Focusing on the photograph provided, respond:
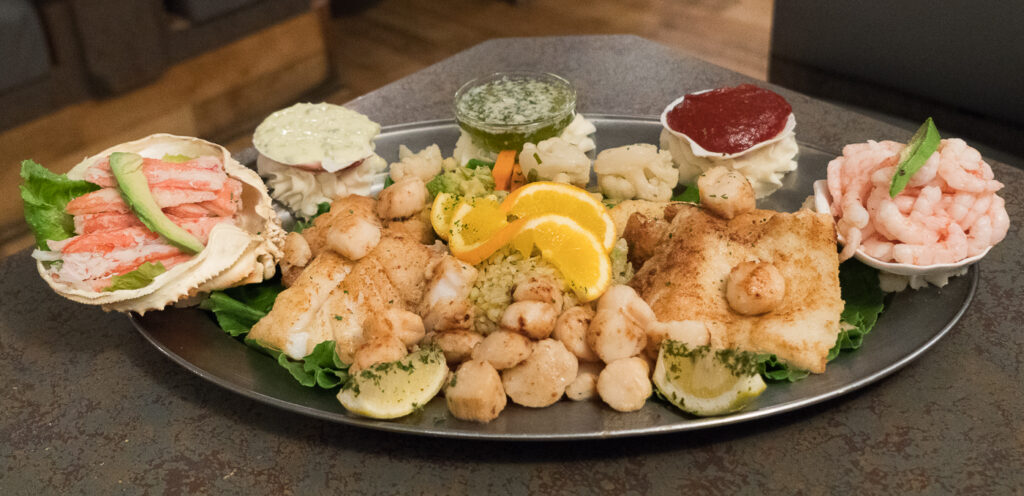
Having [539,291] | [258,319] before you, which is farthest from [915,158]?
[258,319]

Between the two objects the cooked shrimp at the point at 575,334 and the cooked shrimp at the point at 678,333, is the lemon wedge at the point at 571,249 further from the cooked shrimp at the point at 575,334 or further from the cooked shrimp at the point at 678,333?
the cooked shrimp at the point at 678,333

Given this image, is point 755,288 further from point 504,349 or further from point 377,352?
point 377,352

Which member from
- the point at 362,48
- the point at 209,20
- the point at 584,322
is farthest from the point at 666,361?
the point at 362,48

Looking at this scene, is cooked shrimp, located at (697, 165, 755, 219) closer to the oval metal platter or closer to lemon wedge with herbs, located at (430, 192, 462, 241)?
the oval metal platter

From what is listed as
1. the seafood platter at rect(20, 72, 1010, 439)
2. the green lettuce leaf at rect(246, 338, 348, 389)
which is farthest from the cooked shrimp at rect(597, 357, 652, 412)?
the green lettuce leaf at rect(246, 338, 348, 389)

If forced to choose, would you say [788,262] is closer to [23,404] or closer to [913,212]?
[913,212]

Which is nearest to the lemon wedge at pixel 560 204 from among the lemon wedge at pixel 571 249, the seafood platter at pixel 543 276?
the seafood platter at pixel 543 276
